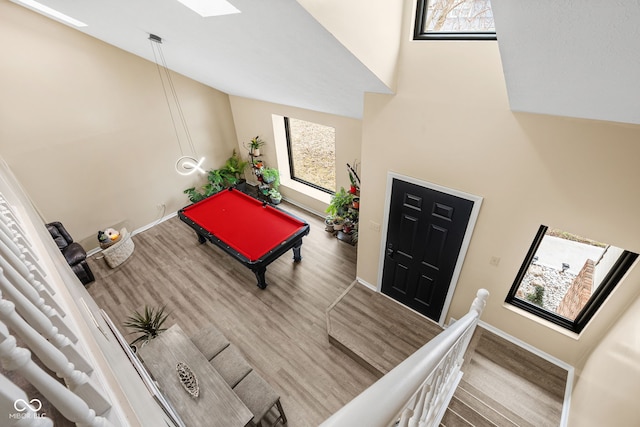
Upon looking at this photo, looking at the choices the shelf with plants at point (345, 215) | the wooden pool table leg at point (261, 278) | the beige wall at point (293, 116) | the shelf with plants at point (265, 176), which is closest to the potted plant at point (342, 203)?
the shelf with plants at point (345, 215)

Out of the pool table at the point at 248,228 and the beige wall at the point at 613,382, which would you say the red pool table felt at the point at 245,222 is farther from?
the beige wall at the point at 613,382

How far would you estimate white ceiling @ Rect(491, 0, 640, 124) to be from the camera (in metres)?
1.08

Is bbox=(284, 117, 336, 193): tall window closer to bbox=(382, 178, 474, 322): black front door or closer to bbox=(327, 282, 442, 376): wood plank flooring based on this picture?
bbox=(382, 178, 474, 322): black front door

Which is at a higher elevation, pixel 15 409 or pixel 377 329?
pixel 15 409

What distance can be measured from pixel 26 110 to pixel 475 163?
6197 millimetres


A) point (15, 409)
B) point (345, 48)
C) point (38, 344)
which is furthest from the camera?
point (345, 48)

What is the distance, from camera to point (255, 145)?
6.52m

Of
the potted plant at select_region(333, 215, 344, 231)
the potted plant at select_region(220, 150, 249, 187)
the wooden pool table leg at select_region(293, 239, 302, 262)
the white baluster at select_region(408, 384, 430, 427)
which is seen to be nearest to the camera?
the white baluster at select_region(408, 384, 430, 427)

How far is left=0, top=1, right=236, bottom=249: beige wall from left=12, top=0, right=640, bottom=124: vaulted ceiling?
0.73m

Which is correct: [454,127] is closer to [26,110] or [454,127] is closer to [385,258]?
[385,258]

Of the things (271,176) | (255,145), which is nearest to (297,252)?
(271,176)

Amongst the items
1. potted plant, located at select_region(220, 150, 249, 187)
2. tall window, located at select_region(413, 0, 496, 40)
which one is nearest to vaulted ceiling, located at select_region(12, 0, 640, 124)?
tall window, located at select_region(413, 0, 496, 40)

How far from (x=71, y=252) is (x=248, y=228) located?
283cm

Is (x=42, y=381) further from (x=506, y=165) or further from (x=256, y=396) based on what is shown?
(x=506, y=165)
